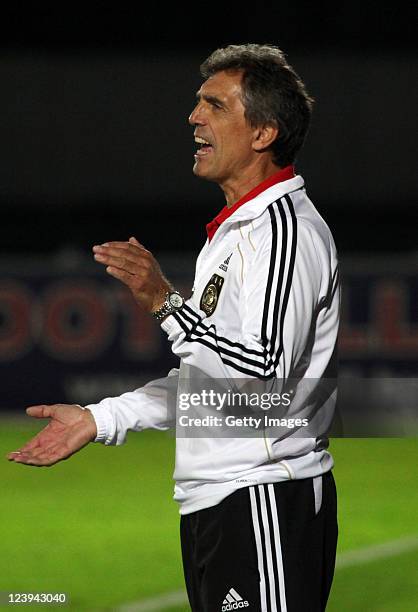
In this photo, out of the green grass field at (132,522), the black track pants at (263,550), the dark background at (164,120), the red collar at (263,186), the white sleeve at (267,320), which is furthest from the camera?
the dark background at (164,120)

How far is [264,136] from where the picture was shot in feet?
9.91

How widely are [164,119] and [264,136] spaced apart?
1176 cm

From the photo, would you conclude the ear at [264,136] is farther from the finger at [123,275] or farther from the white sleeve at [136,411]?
the white sleeve at [136,411]

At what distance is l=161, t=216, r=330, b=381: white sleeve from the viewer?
2639 millimetres

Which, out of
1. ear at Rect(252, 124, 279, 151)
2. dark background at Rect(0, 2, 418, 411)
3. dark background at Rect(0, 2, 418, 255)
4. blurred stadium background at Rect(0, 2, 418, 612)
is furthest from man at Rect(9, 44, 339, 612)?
dark background at Rect(0, 2, 418, 255)

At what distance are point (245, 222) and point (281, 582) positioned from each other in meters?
0.84

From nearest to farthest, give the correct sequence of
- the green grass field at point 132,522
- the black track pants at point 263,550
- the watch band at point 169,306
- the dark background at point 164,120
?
the watch band at point 169,306
the black track pants at point 263,550
the green grass field at point 132,522
the dark background at point 164,120

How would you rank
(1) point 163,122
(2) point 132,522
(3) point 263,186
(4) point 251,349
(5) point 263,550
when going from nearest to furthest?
1. (4) point 251,349
2. (5) point 263,550
3. (3) point 263,186
4. (2) point 132,522
5. (1) point 163,122

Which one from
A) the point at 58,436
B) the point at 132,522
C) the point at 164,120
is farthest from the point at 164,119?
the point at 58,436

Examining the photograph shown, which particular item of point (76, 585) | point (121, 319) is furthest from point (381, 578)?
point (121, 319)

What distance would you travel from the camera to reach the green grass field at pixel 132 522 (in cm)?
561

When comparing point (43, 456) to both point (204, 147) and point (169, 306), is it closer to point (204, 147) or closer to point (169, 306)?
point (169, 306)

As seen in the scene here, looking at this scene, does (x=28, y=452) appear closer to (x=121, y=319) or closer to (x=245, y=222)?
(x=245, y=222)

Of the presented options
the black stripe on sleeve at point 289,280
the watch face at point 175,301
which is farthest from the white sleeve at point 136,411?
the black stripe on sleeve at point 289,280
